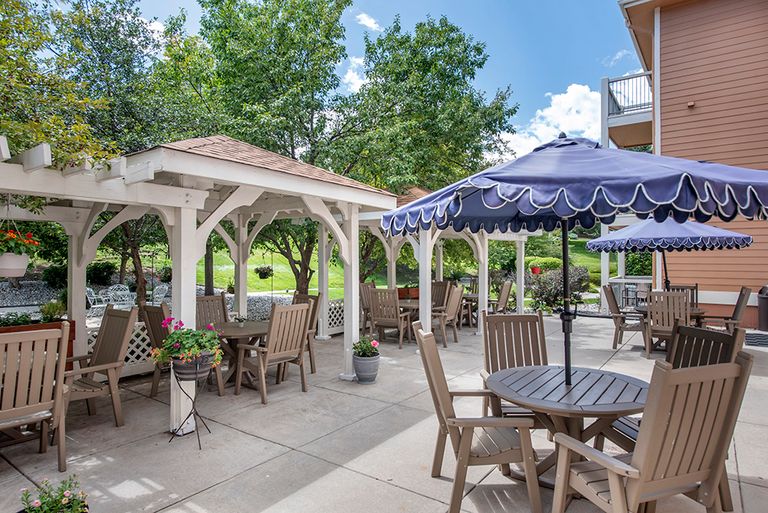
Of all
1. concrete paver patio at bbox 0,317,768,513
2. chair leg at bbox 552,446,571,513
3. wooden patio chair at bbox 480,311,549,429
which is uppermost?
wooden patio chair at bbox 480,311,549,429

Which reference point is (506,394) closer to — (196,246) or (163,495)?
(163,495)

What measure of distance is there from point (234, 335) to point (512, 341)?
3.14m

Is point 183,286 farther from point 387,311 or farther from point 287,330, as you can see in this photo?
point 387,311

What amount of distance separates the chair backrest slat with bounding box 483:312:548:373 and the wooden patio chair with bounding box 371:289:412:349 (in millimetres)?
4298

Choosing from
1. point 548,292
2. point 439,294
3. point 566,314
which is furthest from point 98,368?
point 548,292

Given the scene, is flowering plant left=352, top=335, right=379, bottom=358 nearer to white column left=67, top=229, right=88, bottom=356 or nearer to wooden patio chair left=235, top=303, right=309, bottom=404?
wooden patio chair left=235, top=303, right=309, bottom=404

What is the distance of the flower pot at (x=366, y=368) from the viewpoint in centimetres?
548

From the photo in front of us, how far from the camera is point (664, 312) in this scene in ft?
23.0

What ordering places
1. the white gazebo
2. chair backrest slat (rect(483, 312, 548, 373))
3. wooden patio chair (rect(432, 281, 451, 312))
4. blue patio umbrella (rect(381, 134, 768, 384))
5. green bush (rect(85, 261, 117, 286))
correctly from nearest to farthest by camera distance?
blue patio umbrella (rect(381, 134, 768, 384))
the white gazebo
chair backrest slat (rect(483, 312, 548, 373))
wooden patio chair (rect(432, 281, 451, 312))
green bush (rect(85, 261, 117, 286))

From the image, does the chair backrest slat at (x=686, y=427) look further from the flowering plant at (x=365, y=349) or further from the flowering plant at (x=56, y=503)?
the flowering plant at (x=365, y=349)

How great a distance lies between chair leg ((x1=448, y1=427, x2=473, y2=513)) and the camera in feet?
8.25

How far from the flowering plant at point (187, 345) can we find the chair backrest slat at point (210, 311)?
237cm

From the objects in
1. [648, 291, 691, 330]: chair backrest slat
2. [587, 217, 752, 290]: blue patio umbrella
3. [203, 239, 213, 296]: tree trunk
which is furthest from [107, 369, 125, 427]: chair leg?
[648, 291, 691, 330]: chair backrest slat

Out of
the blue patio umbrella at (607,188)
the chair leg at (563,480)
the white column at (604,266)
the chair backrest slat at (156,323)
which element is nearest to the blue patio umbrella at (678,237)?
the white column at (604,266)
